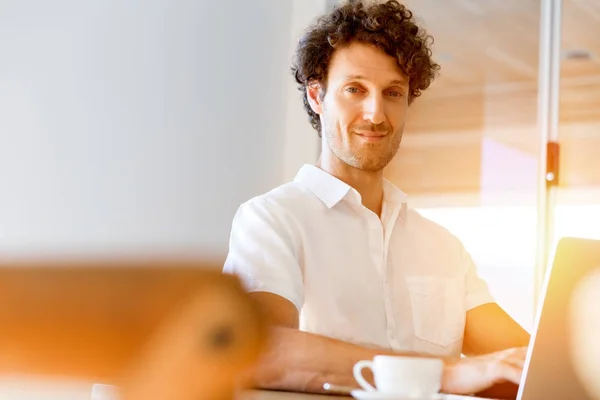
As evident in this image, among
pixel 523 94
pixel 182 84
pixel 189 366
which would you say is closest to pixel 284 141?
pixel 182 84

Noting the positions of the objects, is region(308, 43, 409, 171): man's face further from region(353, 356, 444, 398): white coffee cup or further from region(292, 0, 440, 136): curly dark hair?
region(353, 356, 444, 398): white coffee cup

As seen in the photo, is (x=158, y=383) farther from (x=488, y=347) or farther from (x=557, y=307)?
(x=488, y=347)

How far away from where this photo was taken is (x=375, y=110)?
2.30 metres

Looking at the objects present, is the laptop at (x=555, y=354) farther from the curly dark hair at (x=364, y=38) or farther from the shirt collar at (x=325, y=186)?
the curly dark hair at (x=364, y=38)

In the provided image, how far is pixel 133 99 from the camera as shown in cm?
387

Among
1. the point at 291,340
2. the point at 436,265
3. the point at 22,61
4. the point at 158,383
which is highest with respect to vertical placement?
the point at 22,61

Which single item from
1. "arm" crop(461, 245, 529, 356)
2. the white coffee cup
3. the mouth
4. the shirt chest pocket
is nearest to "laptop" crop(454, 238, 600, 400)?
the white coffee cup

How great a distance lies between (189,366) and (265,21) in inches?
148

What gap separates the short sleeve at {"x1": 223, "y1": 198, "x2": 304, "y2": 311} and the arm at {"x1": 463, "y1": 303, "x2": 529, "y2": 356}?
1.44 ft

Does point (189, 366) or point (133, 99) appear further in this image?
point (133, 99)

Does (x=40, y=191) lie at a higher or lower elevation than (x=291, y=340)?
higher

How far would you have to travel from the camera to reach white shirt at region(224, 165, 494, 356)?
1.89m

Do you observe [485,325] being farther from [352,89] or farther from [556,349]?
[556,349]

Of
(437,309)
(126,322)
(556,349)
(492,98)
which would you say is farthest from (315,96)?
(126,322)
